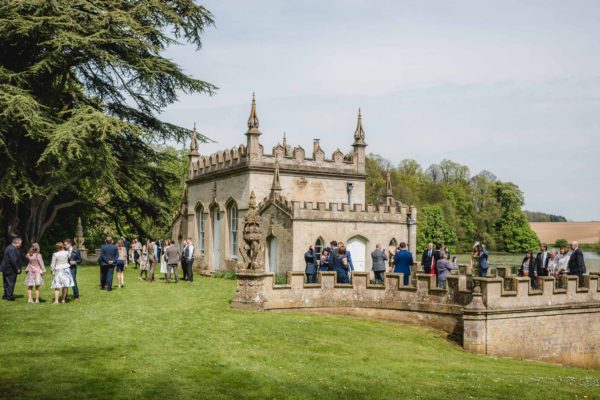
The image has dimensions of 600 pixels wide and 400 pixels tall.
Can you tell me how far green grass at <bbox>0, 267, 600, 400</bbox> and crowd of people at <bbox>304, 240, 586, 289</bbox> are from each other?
2066 mm

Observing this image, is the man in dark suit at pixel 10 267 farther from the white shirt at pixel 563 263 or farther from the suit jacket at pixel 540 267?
the white shirt at pixel 563 263

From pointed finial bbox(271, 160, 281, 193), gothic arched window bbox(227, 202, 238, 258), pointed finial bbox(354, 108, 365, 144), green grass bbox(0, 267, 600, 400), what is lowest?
green grass bbox(0, 267, 600, 400)

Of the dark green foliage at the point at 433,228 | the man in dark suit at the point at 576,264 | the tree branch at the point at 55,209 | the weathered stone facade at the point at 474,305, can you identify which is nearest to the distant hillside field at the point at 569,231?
the dark green foliage at the point at 433,228

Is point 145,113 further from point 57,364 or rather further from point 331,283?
point 57,364

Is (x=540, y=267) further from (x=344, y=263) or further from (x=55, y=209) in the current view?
(x=55, y=209)

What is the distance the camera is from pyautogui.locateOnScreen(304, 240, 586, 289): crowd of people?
70.5ft

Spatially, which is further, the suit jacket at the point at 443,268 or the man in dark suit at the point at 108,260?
the suit jacket at the point at 443,268

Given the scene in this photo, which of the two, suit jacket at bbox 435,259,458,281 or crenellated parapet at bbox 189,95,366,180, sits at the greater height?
crenellated parapet at bbox 189,95,366,180

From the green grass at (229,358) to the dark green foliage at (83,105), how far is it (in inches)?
331

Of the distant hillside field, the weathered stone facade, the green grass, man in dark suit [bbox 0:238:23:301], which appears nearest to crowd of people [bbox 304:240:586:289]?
the weathered stone facade

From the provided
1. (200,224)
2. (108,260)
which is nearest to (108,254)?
(108,260)

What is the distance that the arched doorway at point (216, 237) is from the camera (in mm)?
35344

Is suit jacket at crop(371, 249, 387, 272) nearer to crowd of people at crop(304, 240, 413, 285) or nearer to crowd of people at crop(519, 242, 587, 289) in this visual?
crowd of people at crop(304, 240, 413, 285)

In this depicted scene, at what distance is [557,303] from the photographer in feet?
69.9
